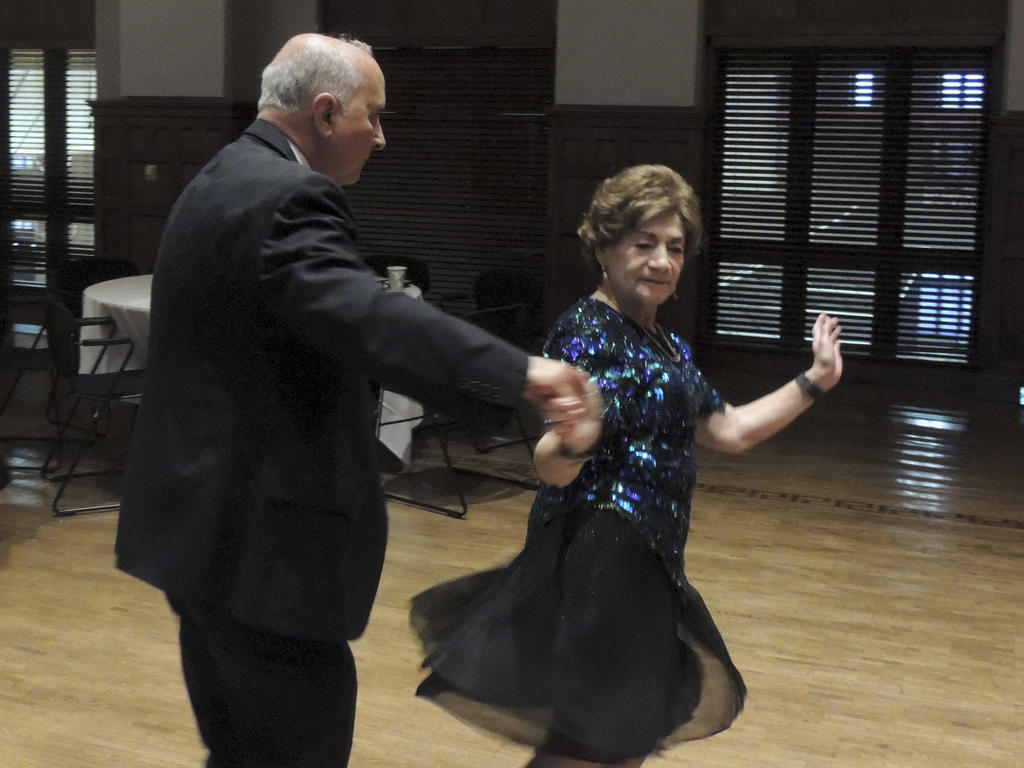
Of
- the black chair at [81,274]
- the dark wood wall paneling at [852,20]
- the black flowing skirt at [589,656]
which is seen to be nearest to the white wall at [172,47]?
the black chair at [81,274]

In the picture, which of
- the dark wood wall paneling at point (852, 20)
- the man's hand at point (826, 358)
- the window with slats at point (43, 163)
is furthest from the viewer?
the window with slats at point (43, 163)

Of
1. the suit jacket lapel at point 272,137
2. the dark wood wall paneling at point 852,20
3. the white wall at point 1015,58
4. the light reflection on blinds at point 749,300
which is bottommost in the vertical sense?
the light reflection on blinds at point 749,300

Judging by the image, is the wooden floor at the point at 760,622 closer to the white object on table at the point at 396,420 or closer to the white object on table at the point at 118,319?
the white object on table at the point at 396,420

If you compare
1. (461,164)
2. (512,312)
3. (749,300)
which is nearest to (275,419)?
(512,312)

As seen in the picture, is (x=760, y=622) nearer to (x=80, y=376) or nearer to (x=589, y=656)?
(x=589, y=656)

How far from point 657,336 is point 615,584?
0.48 m

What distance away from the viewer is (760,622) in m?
4.14

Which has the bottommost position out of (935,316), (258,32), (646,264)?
(935,316)

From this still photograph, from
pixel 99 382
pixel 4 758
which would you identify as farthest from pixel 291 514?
pixel 99 382

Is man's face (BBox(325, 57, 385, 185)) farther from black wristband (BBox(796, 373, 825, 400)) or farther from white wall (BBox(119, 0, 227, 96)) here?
white wall (BBox(119, 0, 227, 96))

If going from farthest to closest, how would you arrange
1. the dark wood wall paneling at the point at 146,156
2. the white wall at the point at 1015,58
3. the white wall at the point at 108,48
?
1. the white wall at the point at 108,48
2. the dark wood wall paneling at the point at 146,156
3. the white wall at the point at 1015,58

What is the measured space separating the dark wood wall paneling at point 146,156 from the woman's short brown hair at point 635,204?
807cm

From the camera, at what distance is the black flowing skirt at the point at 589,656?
215 centimetres

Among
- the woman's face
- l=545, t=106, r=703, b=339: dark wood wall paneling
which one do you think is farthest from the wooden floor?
l=545, t=106, r=703, b=339: dark wood wall paneling
